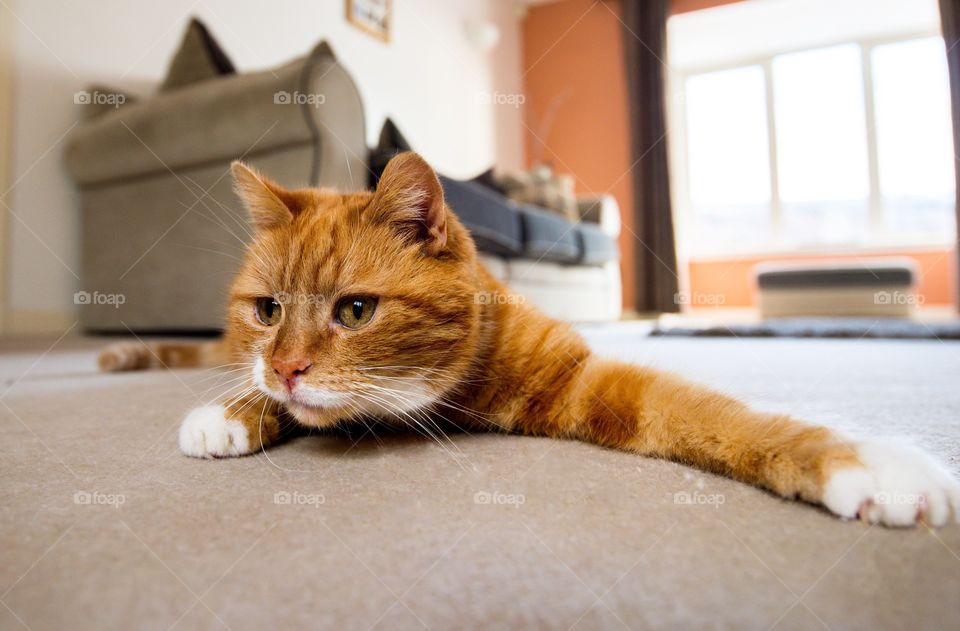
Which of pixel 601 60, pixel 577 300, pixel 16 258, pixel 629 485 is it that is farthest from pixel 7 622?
pixel 601 60

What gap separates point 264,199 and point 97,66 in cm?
287

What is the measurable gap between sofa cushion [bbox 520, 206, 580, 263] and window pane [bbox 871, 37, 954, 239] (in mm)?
4572

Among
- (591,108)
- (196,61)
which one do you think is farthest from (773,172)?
(196,61)

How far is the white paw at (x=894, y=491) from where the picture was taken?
0.52 m

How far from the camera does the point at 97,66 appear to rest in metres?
2.93

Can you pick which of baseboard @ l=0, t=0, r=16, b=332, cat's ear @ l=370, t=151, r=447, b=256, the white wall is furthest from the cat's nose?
baseboard @ l=0, t=0, r=16, b=332

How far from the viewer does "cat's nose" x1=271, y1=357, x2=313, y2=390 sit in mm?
718

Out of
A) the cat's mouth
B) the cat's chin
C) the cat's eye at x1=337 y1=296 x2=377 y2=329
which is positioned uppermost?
the cat's eye at x1=337 y1=296 x2=377 y2=329

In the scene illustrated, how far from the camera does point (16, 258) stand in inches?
105

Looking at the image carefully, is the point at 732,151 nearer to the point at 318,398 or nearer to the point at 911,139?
the point at 911,139

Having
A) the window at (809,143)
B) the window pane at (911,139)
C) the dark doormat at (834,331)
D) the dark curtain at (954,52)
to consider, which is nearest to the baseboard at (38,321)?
the dark doormat at (834,331)

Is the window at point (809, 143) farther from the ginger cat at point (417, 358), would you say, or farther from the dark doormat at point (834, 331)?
the ginger cat at point (417, 358)

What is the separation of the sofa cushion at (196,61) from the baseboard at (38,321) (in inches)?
51.7

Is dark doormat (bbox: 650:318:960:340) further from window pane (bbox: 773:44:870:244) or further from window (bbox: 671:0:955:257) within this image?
window pane (bbox: 773:44:870:244)
